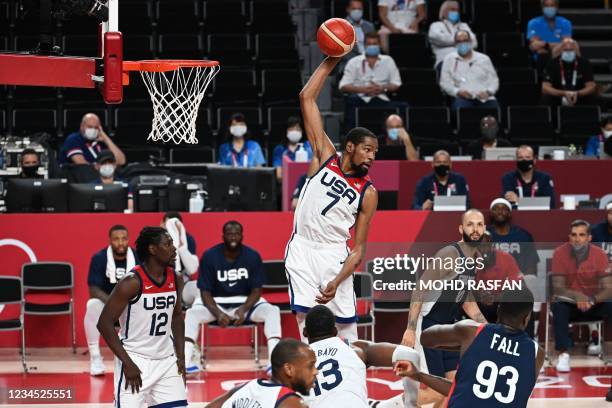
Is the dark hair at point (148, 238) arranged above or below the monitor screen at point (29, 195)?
below

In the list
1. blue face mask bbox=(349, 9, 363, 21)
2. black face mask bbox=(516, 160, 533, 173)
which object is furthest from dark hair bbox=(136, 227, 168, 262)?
blue face mask bbox=(349, 9, 363, 21)

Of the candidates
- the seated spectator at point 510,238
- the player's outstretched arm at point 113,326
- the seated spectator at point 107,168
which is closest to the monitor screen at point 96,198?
the seated spectator at point 107,168

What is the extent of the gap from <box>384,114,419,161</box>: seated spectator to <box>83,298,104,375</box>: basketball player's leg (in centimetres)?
428

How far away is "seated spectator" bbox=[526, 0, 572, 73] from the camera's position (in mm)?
17703

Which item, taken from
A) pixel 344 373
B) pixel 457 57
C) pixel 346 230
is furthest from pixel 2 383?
pixel 457 57

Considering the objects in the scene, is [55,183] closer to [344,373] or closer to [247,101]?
[247,101]

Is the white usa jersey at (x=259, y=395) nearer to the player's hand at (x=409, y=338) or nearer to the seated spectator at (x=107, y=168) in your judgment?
the player's hand at (x=409, y=338)

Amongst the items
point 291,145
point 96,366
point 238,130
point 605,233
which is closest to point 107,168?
point 238,130

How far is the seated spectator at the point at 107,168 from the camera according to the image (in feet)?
45.0

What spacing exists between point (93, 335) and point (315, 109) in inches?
191

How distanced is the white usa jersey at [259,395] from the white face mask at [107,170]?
27.2 feet

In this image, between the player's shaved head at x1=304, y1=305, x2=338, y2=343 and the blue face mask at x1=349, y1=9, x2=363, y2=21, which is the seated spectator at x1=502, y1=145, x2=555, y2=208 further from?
the player's shaved head at x1=304, y1=305, x2=338, y2=343

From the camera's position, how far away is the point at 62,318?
43.5 feet

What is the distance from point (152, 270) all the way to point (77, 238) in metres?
5.29
